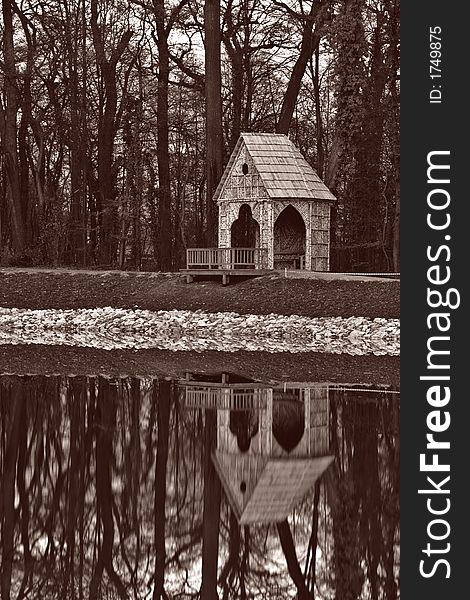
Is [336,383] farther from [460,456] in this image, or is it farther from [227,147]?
[227,147]

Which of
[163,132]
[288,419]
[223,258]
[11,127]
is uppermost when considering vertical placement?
[11,127]

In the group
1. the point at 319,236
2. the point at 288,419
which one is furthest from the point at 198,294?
the point at 288,419

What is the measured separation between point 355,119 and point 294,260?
488 cm

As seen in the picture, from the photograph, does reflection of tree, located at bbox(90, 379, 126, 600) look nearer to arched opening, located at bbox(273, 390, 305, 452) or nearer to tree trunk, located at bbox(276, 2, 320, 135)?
arched opening, located at bbox(273, 390, 305, 452)

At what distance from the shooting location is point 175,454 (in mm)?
12148

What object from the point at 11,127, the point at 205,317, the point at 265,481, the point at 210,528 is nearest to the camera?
the point at 210,528

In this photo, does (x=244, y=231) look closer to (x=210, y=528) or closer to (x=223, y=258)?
(x=223, y=258)

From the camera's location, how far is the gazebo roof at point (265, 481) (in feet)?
31.8

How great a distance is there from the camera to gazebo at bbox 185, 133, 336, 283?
35.5 m

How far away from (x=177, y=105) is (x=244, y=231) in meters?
15.0

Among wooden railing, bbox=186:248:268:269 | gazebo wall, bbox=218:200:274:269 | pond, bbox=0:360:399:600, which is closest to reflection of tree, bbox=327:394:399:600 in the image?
pond, bbox=0:360:399:600

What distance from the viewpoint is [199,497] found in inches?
399

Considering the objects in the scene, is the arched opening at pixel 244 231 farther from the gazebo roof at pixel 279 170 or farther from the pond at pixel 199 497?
the pond at pixel 199 497

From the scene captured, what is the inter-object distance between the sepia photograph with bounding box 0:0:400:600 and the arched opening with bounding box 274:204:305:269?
72 millimetres
